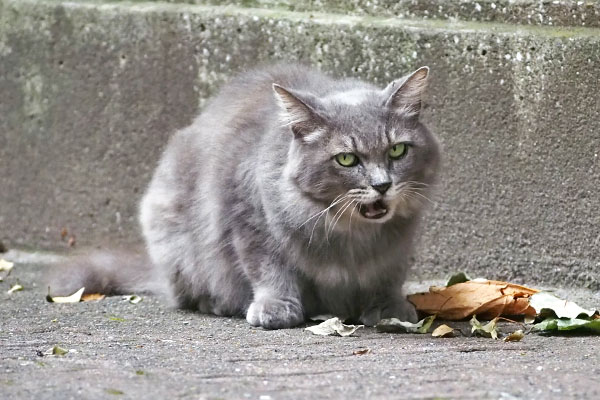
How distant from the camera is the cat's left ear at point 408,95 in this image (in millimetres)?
3809

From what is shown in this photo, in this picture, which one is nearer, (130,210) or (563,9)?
(563,9)

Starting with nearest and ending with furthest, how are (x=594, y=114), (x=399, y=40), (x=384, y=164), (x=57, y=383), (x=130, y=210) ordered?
(x=57, y=383) < (x=384, y=164) < (x=594, y=114) < (x=399, y=40) < (x=130, y=210)

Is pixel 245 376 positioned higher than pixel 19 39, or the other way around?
pixel 19 39

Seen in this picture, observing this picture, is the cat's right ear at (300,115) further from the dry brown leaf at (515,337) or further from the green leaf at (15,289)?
the green leaf at (15,289)

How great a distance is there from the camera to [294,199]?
388 centimetres

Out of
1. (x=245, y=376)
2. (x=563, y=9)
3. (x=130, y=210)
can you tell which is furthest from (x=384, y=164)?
(x=130, y=210)

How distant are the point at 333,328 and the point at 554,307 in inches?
35.5

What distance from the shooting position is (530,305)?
4152mm

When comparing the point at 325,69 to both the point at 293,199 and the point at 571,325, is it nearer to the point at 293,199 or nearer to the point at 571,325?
the point at 293,199

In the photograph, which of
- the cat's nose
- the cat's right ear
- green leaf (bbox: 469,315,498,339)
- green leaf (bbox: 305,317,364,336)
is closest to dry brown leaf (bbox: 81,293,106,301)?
green leaf (bbox: 305,317,364,336)

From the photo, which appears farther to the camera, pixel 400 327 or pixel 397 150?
pixel 400 327

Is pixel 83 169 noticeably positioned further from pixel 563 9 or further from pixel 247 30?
pixel 563 9

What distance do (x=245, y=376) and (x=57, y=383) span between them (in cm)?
55

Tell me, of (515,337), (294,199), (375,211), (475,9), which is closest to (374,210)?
(375,211)
